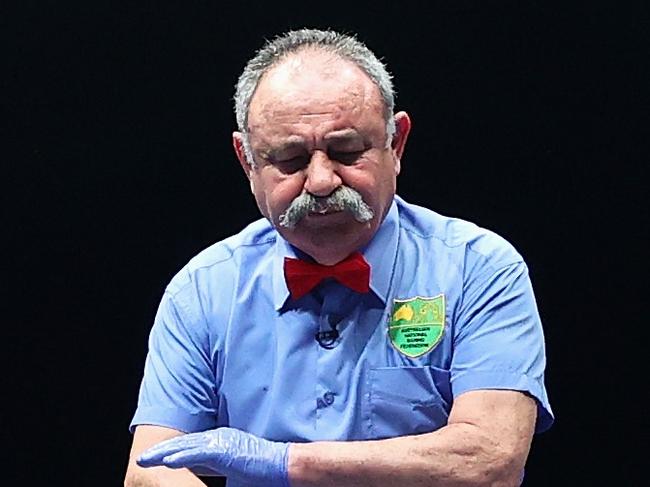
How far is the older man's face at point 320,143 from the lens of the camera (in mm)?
2170

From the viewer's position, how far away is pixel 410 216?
8.00 feet

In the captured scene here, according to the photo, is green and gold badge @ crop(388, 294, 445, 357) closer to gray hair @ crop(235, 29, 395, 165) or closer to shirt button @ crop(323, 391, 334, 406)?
shirt button @ crop(323, 391, 334, 406)

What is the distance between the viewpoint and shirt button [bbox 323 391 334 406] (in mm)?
2279

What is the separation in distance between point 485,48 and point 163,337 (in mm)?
1136

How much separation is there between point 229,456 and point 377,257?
0.45m

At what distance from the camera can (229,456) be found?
206cm

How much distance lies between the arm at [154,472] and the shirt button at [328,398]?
0.24 m

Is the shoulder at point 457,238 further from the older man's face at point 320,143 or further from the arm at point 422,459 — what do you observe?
the arm at point 422,459

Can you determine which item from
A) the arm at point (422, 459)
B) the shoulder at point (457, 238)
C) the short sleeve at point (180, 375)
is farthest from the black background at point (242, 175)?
the arm at point (422, 459)

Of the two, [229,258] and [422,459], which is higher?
[229,258]

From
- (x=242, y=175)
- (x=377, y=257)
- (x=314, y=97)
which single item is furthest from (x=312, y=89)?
(x=242, y=175)

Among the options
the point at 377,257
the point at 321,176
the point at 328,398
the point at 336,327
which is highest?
the point at 321,176

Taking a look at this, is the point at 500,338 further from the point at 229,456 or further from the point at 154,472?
the point at 154,472

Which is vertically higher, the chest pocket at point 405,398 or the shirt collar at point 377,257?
the shirt collar at point 377,257
